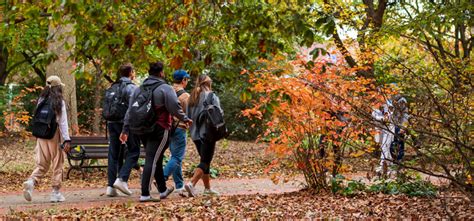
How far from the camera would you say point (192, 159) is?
19.3 m

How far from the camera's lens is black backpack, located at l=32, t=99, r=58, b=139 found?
9.80 metres

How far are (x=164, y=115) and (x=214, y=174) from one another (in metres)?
5.85

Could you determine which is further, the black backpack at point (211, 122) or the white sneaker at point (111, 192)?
the white sneaker at point (111, 192)

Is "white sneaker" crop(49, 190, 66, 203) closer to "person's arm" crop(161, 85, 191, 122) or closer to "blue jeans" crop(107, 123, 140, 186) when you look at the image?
"blue jeans" crop(107, 123, 140, 186)

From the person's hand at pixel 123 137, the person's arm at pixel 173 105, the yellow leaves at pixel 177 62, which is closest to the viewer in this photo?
the yellow leaves at pixel 177 62

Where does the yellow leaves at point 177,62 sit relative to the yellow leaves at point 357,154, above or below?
above

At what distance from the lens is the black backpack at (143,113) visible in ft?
30.3

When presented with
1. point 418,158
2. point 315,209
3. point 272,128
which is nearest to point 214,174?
point 272,128

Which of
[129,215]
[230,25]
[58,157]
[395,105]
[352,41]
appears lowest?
[129,215]

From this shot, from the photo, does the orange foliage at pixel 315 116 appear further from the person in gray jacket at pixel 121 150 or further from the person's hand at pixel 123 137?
the person's hand at pixel 123 137

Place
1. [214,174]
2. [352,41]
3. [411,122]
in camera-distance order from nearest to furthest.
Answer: [411,122] → [352,41] → [214,174]

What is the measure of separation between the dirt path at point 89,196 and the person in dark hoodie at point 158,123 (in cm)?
71

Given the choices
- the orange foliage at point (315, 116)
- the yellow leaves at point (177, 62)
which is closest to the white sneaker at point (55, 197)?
the orange foliage at point (315, 116)

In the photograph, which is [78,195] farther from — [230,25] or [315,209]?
[230,25]
